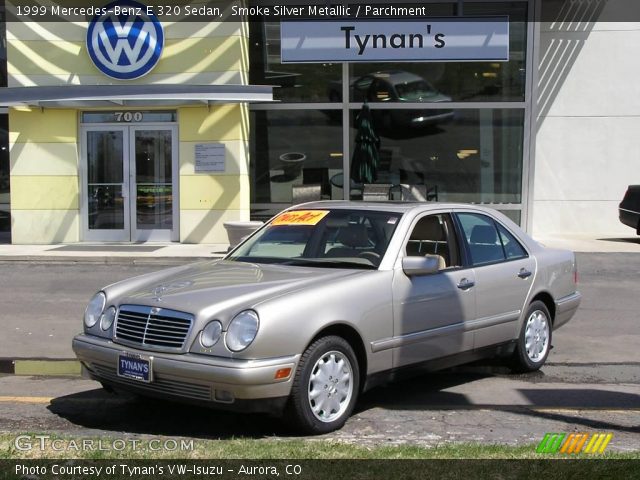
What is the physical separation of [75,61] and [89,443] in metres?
14.2

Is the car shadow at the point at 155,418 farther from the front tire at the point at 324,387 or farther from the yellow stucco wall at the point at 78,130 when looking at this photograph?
the yellow stucco wall at the point at 78,130

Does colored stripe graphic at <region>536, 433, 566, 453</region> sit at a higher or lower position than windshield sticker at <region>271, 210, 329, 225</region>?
lower

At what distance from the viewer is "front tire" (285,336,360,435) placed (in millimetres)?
4867

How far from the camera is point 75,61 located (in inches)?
678

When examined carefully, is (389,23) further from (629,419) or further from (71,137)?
(629,419)

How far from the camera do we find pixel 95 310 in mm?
5469

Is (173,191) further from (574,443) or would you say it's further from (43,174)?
(574,443)

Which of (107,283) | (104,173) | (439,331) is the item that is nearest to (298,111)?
(104,173)

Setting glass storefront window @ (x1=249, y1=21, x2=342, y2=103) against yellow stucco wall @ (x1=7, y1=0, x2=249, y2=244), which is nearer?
yellow stucco wall @ (x1=7, y1=0, x2=249, y2=244)

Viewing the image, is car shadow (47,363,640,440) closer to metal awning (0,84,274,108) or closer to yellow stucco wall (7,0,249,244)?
metal awning (0,84,274,108)

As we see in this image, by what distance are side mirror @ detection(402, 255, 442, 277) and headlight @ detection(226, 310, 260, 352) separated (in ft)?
4.54

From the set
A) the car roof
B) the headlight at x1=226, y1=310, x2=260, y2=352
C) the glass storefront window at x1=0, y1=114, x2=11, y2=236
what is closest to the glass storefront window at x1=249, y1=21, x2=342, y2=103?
the glass storefront window at x1=0, y1=114, x2=11, y2=236

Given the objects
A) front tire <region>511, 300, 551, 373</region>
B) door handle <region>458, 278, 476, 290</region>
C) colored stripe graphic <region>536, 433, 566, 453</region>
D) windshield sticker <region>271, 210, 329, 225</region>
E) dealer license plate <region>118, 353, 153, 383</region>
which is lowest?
colored stripe graphic <region>536, 433, 566, 453</region>

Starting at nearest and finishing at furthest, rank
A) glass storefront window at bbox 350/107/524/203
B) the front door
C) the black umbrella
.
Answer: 1. the front door
2. the black umbrella
3. glass storefront window at bbox 350/107/524/203
